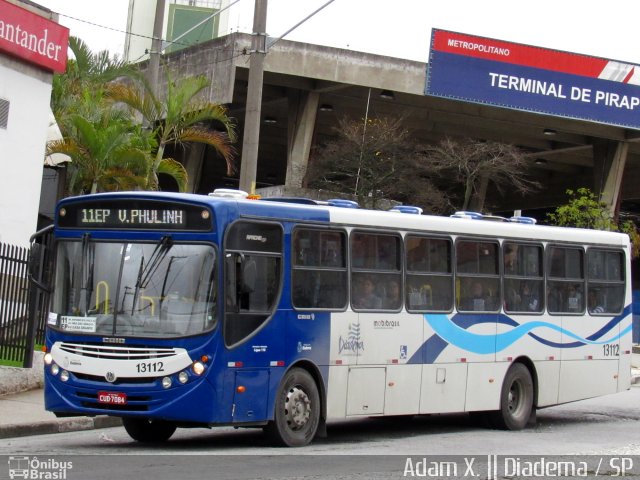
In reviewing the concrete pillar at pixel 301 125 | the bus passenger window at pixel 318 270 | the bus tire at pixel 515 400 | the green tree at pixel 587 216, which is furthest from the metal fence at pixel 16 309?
the green tree at pixel 587 216

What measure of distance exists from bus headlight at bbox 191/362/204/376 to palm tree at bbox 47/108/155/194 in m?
12.1

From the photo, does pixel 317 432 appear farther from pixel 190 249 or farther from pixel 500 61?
pixel 500 61

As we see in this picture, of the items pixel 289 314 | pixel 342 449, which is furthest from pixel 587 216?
pixel 289 314

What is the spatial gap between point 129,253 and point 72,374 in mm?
1497

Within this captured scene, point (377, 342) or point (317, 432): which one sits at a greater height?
point (377, 342)

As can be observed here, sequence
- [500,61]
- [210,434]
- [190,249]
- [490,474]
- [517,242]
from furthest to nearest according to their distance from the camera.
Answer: [500,61] < [517,242] < [210,434] < [190,249] < [490,474]

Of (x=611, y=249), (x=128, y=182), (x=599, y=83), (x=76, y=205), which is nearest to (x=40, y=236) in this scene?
(x=76, y=205)

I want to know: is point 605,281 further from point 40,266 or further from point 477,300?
point 40,266

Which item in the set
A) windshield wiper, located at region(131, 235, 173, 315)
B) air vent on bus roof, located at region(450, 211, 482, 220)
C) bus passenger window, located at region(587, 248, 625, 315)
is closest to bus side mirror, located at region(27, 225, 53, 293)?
windshield wiper, located at region(131, 235, 173, 315)

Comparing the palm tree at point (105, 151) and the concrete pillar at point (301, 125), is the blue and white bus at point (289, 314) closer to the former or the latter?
the palm tree at point (105, 151)

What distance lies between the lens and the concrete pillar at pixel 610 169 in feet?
145

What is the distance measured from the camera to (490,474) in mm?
10734

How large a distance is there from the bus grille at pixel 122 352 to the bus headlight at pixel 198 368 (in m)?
0.25

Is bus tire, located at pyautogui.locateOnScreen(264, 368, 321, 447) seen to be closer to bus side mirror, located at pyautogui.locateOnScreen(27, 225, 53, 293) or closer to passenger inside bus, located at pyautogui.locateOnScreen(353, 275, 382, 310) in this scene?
passenger inside bus, located at pyautogui.locateOnScreen(353, 275, 382, 310)
